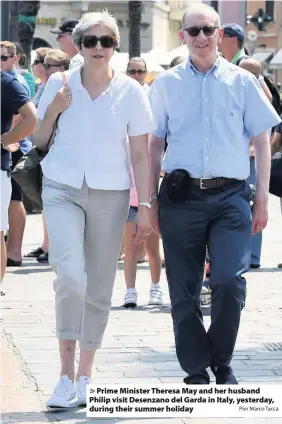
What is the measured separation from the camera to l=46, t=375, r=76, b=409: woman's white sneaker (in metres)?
5.89

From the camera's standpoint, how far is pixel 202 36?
240 inches

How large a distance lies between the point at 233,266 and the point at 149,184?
579mm

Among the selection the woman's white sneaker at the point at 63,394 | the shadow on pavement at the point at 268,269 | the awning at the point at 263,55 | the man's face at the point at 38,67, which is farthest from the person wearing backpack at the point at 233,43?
the awning at the point at 263,55

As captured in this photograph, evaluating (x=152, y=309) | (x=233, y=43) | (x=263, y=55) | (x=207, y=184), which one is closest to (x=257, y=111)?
(x=207, y=184)

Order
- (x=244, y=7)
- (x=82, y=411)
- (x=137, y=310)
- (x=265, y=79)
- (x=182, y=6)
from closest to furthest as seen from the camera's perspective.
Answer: (x=82, y=411) → (x=137, y=310) → (x=265, y=79) → (x=182, y=6) → (x=244, y=7)

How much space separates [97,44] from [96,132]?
424 millimetres

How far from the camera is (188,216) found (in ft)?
20.0

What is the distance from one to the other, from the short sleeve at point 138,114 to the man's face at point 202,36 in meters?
0.36

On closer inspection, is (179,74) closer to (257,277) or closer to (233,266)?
(233,266)

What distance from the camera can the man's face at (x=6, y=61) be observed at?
988 cm

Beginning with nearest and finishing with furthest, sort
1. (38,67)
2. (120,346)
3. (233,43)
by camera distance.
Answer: (120,346) → (233,43) → (38,67)

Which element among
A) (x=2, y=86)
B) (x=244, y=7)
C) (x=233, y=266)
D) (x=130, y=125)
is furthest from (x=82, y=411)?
(x=244, y=7)

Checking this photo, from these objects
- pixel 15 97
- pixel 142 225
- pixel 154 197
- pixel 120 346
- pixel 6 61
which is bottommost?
pixel 120 346

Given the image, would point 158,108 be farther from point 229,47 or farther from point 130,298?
point 229,47
